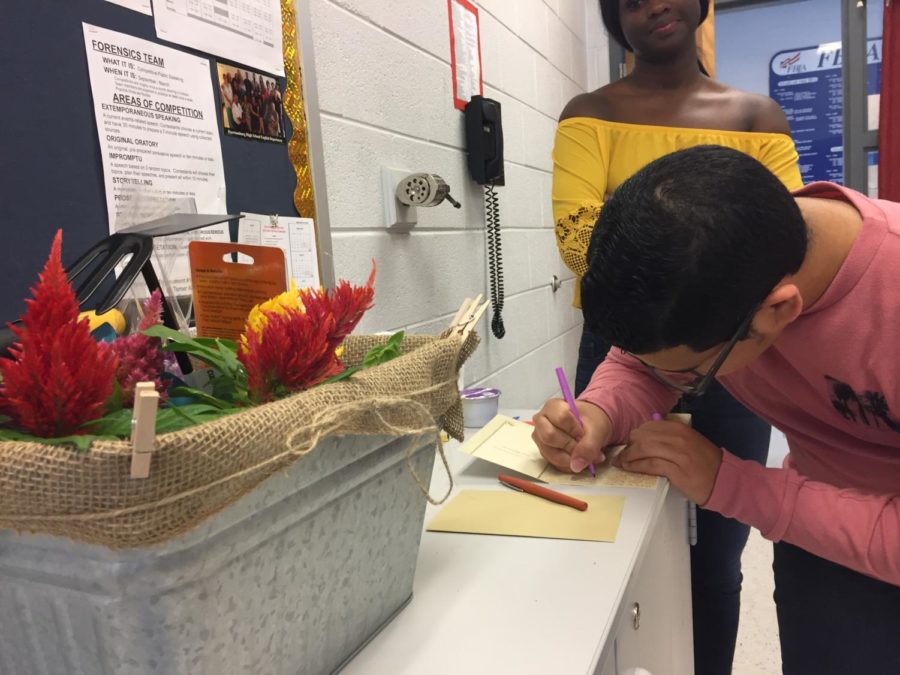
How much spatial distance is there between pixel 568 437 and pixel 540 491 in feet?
0.33

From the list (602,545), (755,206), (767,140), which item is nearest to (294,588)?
(602,545)

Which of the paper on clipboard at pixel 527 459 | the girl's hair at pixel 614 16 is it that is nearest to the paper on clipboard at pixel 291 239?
the paper on clipboard at pixel 527 459

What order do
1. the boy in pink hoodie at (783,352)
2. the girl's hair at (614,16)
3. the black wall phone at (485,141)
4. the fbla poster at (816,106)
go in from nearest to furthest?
1. the boy in pink hoodie at (783,352)
2. the girl's hair at (614,16)
3. the black wall phone at (485,141)
4. the fbla poster at (816,106)

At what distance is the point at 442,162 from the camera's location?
150 cm

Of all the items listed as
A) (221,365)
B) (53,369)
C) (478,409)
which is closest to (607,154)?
(478,409)

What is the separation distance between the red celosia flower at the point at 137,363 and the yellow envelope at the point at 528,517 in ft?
1.35

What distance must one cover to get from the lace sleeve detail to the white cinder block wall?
306 millimetres

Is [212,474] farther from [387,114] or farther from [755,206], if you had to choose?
[387,114]

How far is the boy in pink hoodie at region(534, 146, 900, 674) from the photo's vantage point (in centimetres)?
62

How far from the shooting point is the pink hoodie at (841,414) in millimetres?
686

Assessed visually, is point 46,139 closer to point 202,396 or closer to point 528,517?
point 202,396

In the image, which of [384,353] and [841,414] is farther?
[841,414]

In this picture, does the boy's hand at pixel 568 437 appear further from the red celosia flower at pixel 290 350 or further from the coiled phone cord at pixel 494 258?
the coiled phone cord at pixel 494 258

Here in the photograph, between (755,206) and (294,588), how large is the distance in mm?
517
